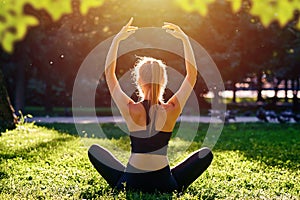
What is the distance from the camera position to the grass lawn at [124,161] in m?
6.76

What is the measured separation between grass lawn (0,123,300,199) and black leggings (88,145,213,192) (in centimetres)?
15

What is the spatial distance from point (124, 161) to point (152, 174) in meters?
3.44

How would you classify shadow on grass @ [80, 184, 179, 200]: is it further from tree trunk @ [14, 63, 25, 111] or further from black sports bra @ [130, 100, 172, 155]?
tree trunk @ [14, 63, 25, 111]

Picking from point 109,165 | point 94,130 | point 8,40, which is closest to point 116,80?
point 109,165

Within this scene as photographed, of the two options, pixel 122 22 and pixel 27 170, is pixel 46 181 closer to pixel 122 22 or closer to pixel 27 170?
pixel 27 170

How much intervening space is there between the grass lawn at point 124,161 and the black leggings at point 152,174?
0.15 m

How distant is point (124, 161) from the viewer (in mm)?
9727

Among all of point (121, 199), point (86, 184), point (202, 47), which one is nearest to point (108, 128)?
point (202, 47)

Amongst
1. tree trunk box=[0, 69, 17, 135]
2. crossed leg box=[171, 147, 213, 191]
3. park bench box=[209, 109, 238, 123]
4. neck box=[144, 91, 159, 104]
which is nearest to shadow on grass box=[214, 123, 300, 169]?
park bench box=[209, 109, 238, 123]

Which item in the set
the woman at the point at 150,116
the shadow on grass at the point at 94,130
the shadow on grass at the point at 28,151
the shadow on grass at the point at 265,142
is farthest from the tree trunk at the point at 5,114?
the woman at the point at 150,116

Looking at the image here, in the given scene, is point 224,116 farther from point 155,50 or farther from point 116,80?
point 116,80

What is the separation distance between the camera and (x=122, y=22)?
2214 cm

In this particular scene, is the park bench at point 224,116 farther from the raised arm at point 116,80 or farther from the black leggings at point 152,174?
the raised arm at point 116,80

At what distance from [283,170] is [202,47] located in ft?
47.3
